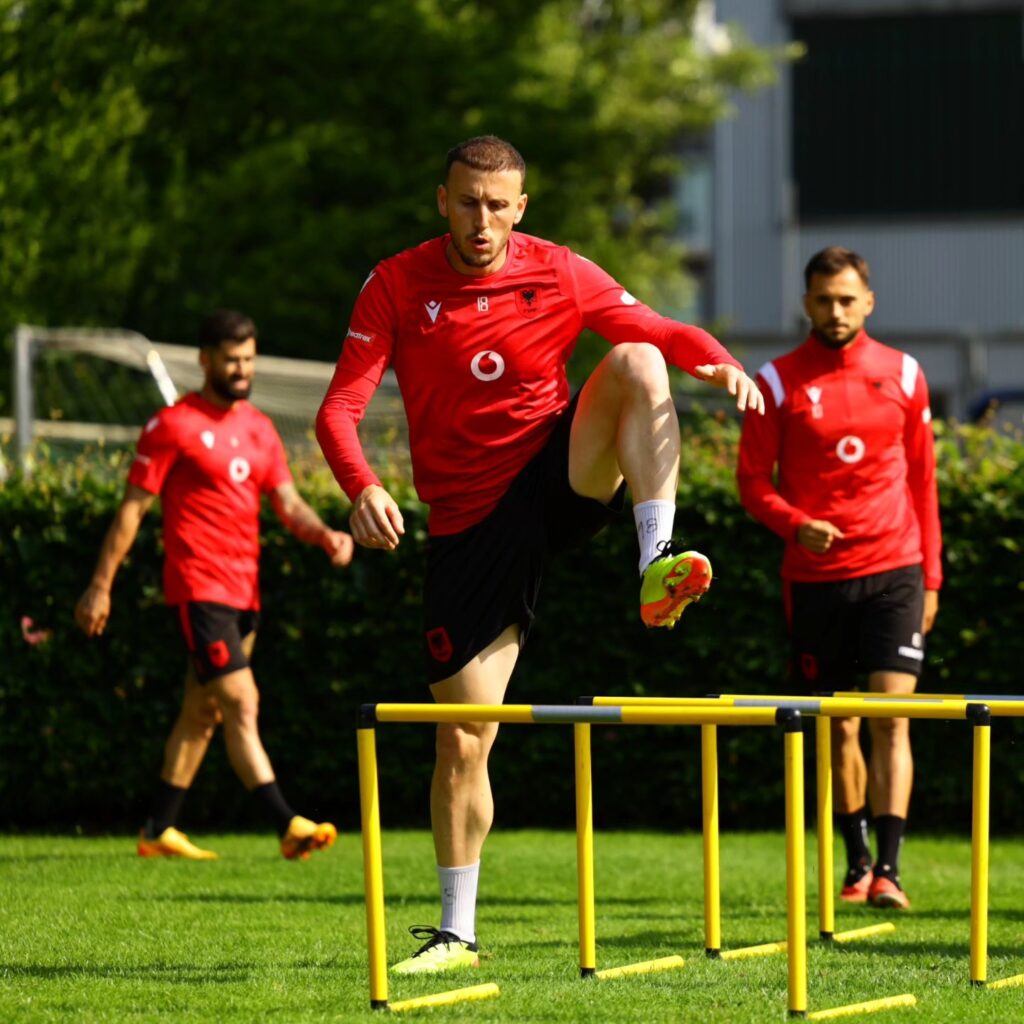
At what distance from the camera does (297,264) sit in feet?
75.4

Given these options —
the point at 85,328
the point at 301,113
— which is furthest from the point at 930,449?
the point at 301,113

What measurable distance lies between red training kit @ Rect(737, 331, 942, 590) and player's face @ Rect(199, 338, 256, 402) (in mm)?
2481

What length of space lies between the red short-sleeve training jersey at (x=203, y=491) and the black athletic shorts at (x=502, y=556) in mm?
3353

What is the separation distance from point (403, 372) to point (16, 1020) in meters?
2.21

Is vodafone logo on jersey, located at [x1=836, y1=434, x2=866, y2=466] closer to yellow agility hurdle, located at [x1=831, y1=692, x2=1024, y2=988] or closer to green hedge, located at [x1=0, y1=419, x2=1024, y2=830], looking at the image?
green hedge, located at [x1=0, y1=419, x2=1024, y2=830]

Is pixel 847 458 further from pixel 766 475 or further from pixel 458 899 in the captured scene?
pixel 458 899

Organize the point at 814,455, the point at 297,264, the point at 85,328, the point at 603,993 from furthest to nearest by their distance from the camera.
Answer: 1. the point at 297,264
2. the point at 85,328
3. the point at 814,455
4. the point at 603,993

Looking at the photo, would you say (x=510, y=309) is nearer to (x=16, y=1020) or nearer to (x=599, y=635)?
(x=16, y=1020)

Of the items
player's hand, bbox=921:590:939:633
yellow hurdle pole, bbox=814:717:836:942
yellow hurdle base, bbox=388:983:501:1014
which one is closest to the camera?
yellow hurdle base, bbox=388:983:501:1014

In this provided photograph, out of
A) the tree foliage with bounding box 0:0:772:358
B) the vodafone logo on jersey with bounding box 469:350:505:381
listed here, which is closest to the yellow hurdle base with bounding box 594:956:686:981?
the vodafone logo on jersey with bounding box 469:350:505:381

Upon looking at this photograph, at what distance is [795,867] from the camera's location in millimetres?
4840

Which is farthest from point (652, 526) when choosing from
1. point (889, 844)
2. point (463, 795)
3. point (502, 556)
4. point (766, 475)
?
point (889, 844)

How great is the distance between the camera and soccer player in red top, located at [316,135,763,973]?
582 centimetres

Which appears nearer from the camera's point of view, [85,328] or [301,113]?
[85,328]
